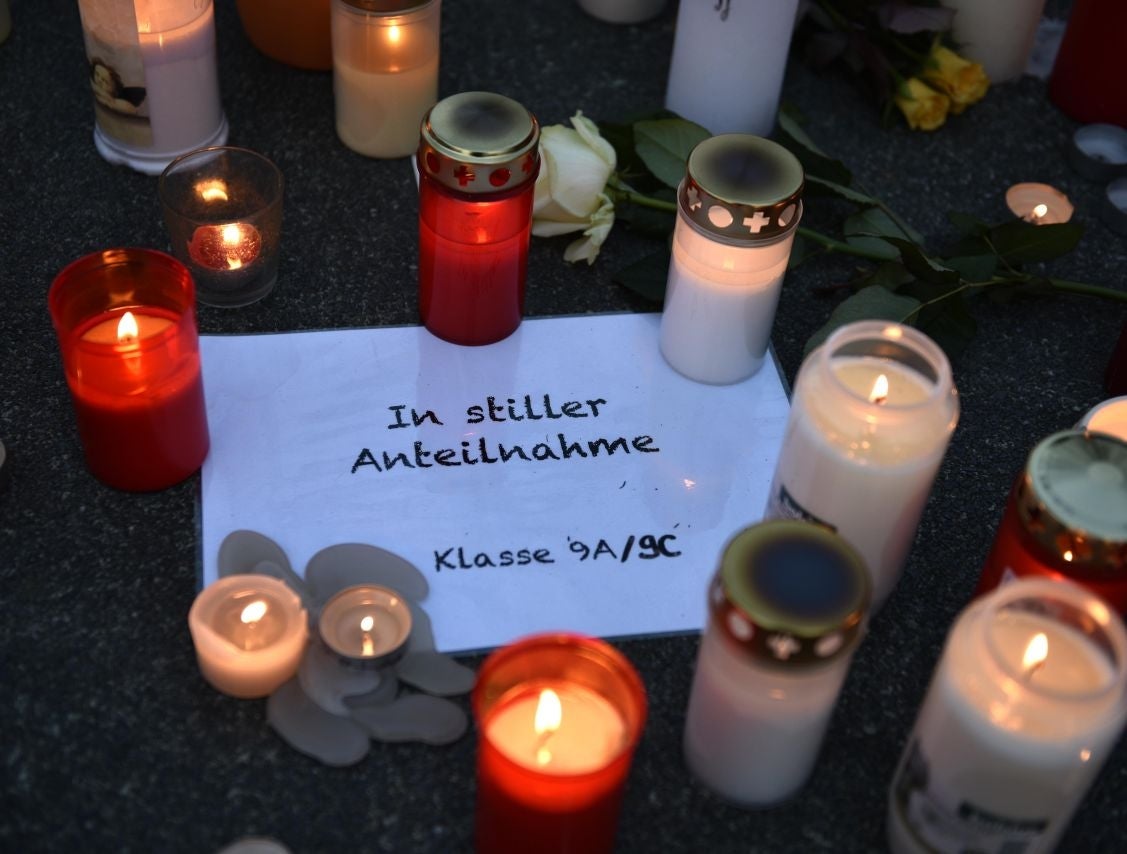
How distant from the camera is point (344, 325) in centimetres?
82

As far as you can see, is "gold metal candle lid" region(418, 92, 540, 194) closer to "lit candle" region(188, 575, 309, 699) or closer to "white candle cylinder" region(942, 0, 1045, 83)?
"lit candle" region(188, 575, 309, 699)

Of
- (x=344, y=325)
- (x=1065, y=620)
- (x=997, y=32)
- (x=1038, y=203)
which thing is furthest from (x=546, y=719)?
(x=997, y=32)

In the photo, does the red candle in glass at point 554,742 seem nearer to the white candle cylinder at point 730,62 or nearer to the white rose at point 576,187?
the white rose at point 576,187

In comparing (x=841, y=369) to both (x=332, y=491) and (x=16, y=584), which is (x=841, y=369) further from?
(x=16, y=584)

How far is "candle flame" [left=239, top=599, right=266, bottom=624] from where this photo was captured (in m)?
0.64

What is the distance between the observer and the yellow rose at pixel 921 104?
38.6 inches

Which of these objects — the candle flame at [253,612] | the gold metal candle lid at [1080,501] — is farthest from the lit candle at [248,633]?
the gold metal candle lid at [1080,501]

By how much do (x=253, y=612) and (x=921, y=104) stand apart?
61cm

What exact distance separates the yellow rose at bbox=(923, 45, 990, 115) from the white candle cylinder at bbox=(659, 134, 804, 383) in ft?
0.95

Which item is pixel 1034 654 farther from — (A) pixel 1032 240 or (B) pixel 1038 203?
(B) pixel 1038 203

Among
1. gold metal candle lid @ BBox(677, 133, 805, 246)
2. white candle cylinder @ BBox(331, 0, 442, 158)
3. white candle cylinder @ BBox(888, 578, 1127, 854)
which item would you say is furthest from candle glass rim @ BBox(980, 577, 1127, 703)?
white candle cylinder @ BBox(331, 0, 442, 158)

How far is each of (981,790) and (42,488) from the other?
0.48m

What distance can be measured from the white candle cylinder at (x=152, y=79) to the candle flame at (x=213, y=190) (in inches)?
3.0

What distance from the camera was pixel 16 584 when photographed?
675mm
